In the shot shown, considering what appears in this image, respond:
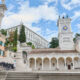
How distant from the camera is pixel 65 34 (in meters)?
45.1

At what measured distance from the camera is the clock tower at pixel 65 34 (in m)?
43.7

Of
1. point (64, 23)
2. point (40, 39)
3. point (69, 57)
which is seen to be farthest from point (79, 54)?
point (40, 39)

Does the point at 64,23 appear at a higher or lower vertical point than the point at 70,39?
higher

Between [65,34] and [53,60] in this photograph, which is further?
[65,34]

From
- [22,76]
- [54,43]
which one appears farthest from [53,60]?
[54,43]

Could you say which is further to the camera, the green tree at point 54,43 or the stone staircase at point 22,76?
the green tree at point 54,43

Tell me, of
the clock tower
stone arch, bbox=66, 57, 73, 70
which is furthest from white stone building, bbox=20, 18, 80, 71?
the clock tower

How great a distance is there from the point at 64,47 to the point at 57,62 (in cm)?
941

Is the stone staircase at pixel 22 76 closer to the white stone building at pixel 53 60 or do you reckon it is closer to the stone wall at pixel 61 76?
the stone wall at pixel 61 76

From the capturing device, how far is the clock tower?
1720 inches

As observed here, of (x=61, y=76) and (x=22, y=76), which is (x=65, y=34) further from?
(x=61, y=76)

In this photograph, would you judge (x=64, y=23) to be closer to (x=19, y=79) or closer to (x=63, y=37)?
(x=63, y=37)

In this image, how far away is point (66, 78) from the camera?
5.58 metres

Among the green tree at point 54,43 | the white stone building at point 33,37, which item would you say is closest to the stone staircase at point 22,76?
the green tree at point 54,43
